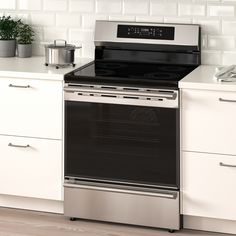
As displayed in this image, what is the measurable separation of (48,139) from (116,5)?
99 cm

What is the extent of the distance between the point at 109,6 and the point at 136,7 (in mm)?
181

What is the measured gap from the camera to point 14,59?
5.09 m

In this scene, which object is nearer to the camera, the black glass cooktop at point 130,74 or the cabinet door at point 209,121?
the cabinet door at point 209,121

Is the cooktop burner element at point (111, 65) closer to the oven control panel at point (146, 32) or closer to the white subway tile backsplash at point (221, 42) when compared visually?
the oven control panel at point (146, 32)

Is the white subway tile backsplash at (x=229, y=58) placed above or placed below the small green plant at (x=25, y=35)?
below

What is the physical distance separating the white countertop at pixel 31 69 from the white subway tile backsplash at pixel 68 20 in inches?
9.3

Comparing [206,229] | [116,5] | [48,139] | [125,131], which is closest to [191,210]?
[206,229]

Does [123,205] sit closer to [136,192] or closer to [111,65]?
[136,192]

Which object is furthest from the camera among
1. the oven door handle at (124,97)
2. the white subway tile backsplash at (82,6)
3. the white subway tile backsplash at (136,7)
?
the white subway tile backsplash at (82,6)

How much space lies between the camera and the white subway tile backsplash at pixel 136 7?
4.93 m

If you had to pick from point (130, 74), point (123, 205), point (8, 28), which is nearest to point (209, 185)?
point (123, 205)

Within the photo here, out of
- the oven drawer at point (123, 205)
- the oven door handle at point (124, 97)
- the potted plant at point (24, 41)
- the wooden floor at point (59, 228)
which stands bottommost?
the wooden floor at point (59, 228)

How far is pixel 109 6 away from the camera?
16.4ft

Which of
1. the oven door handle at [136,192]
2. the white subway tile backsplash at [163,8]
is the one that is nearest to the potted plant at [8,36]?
the white subway tile backsplash at [163,8]
